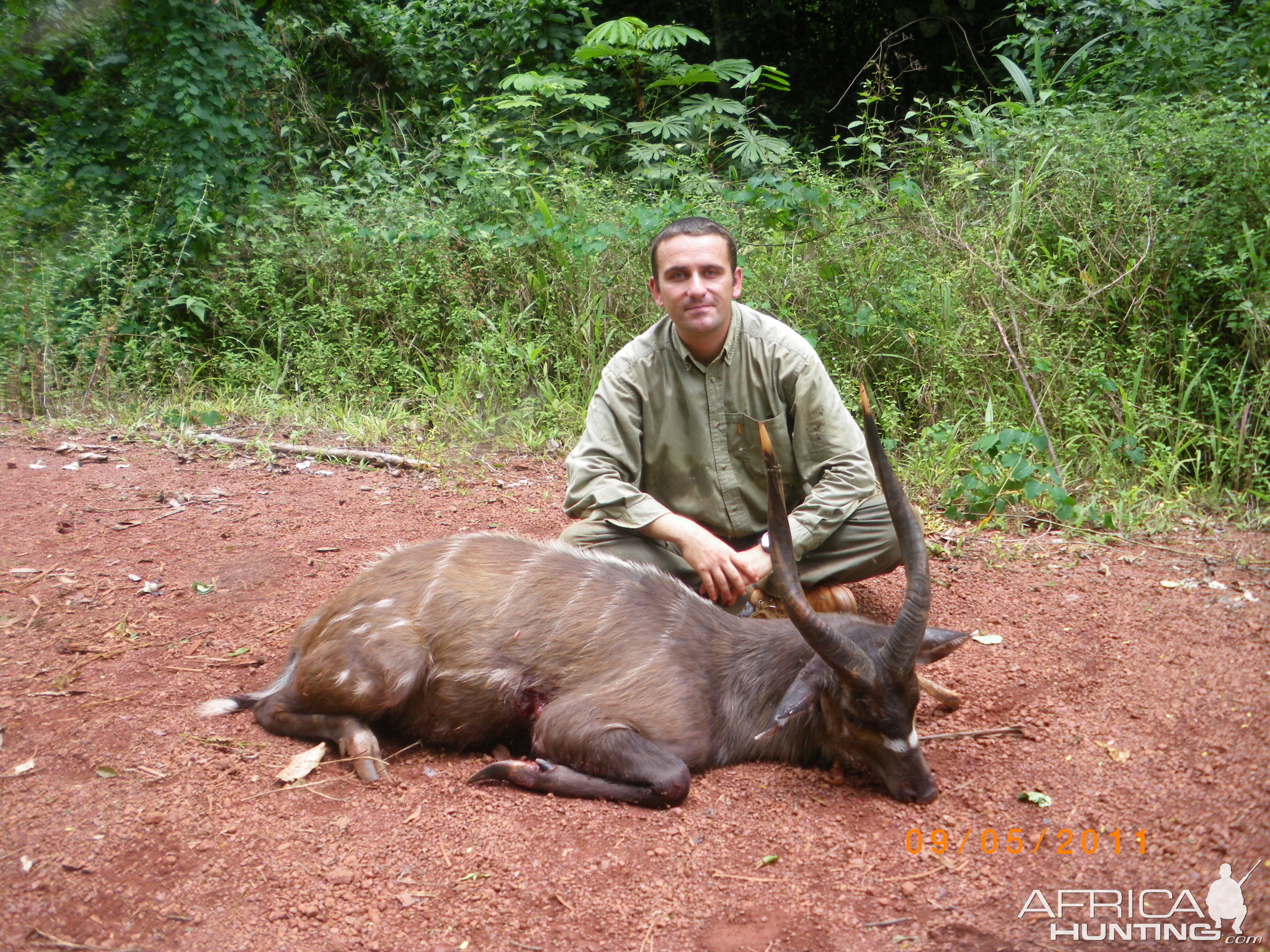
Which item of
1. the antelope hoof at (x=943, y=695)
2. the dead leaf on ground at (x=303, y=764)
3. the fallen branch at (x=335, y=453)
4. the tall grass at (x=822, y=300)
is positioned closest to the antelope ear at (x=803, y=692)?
the antelope hoof at (x=943, y=695)

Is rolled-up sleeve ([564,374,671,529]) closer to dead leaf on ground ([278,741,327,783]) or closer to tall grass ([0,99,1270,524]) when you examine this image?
dead leaf on ground ([278,741,327,783])

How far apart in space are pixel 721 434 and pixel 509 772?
201 centimetres

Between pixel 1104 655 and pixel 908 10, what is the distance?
9.90 meters

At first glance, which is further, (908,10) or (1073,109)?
(908,10)

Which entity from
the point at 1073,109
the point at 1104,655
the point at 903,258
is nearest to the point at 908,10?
the point at 1073,109

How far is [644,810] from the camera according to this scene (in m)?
3.30

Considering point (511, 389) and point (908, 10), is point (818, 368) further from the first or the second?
point (908, 10)

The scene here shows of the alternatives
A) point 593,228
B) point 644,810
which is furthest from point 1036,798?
point 593,228

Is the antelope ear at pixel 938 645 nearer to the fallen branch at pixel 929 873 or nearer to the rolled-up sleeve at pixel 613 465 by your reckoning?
the fallen branch at pixel 929 873

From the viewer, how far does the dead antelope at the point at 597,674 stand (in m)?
3.28

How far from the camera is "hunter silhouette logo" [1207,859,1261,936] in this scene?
247cm

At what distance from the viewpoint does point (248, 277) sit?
9078mm

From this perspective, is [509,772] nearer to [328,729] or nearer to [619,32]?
[328,729]
